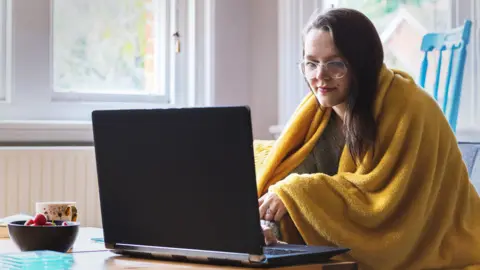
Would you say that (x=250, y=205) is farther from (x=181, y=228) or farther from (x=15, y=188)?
(x=15, y=188)

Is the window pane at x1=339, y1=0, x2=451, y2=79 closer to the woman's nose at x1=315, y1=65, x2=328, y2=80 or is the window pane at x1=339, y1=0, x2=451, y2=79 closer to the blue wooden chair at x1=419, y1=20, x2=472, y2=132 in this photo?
the blue wooden chair at x1=419, y1=20, x2=472, y2=132

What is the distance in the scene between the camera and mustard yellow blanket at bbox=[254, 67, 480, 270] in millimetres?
1633

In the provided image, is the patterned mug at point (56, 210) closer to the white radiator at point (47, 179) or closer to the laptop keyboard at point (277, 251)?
the laptop keyboard at point (277, 251)

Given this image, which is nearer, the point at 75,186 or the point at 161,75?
the point at 75,186

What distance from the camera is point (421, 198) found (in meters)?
1.69

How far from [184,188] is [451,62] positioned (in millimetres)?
1384

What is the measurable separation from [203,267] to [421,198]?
664 mm

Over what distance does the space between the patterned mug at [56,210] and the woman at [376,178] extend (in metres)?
0.41

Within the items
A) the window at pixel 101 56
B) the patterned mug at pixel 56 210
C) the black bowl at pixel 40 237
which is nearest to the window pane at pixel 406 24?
the window at pixel 101 56

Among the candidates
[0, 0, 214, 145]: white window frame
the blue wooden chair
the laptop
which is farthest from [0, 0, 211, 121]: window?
the laptop

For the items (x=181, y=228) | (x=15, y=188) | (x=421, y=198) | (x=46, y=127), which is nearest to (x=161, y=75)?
(x=46, y=127)

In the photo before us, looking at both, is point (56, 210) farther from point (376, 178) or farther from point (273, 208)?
point (376, 178)

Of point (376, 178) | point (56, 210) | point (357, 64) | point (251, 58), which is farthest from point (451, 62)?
point (56, 210)

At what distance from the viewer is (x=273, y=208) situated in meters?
1.65
